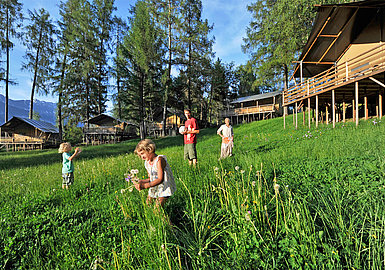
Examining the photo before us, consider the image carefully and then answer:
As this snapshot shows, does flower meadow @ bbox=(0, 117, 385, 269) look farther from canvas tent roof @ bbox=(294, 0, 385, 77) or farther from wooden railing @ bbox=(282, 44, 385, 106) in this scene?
canvas tent roof @ bbox=(294, 0, 385, 77)

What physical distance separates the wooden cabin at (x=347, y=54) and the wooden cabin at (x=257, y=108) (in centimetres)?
1735

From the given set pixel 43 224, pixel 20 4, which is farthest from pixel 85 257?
pixel 20 4

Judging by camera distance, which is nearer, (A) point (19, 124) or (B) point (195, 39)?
(B) point (195, 39)

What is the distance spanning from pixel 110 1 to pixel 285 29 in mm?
28038

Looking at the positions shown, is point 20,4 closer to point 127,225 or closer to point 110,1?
point 110,1

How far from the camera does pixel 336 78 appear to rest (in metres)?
10.2

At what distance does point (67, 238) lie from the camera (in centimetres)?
252

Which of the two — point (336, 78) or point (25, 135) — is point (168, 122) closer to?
point (25, 135)

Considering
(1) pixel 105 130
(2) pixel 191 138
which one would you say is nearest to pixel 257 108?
(1) pixel 105 130

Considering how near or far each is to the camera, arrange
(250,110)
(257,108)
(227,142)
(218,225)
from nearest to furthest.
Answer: (218,225) → (227,142) → (257,108) → (250,110)

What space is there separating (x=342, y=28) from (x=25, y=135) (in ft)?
144

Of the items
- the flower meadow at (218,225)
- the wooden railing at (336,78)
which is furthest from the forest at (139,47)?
the flower meadow at (218,225)

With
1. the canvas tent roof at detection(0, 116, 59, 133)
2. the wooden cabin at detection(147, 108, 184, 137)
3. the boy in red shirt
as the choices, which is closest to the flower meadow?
the boy in red shirt

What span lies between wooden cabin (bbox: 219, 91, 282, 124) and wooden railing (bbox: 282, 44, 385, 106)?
707 inches
